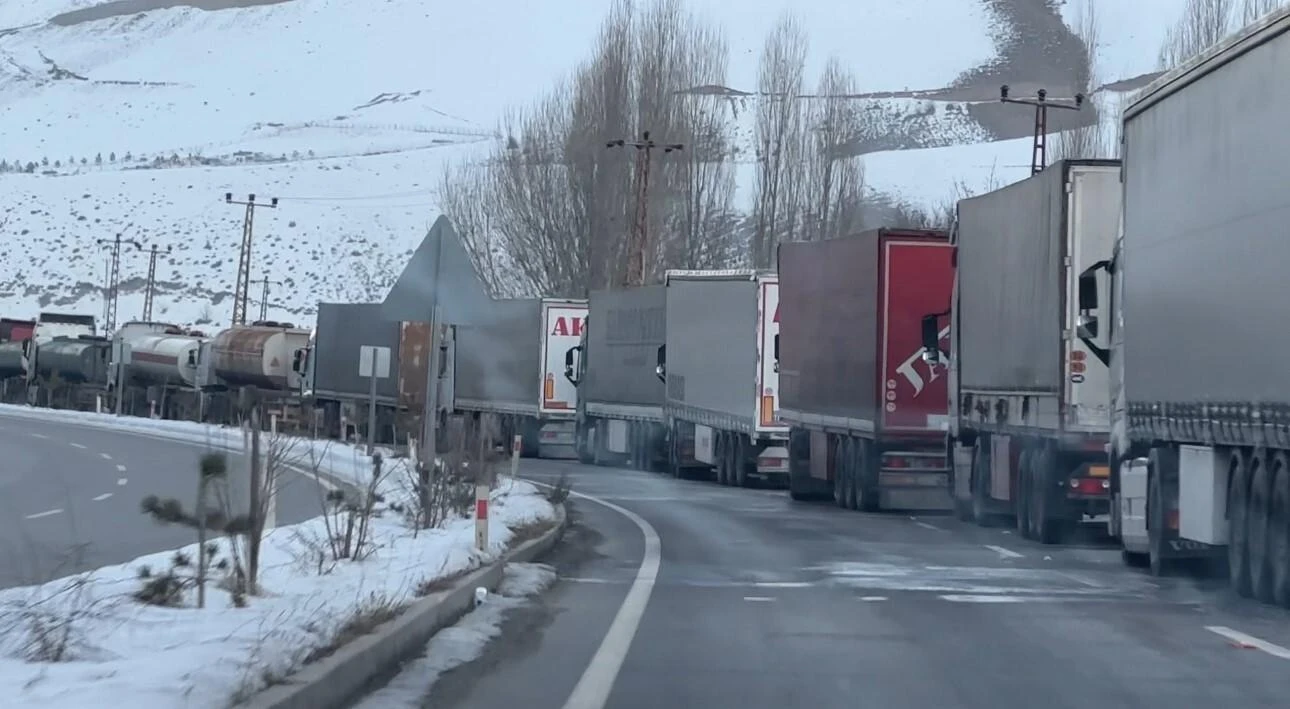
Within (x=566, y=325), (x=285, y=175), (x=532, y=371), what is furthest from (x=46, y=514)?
(x=285, y=175)

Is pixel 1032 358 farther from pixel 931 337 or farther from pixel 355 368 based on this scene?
pixel 355 368

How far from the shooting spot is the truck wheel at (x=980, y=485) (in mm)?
22891

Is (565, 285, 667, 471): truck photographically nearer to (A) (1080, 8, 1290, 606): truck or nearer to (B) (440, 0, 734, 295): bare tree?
(B) (440, 0, 734, 295): bare tree

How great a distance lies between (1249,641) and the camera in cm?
1147

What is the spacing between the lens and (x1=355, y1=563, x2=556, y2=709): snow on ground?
29.1ft

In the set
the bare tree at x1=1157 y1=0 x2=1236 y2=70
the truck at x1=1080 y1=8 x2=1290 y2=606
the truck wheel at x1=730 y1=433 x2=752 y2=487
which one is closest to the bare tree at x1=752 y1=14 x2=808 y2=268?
the bare tree at x1=1157 y1=0 x2=1236 y2=70

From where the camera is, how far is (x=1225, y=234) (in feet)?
45.9

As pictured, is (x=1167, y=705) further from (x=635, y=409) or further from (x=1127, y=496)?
(x=635, y=409)

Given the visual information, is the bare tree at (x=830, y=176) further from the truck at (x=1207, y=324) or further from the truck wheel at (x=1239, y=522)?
the truck wheel at (x=1239, y=522)

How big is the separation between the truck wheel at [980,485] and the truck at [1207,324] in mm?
5095

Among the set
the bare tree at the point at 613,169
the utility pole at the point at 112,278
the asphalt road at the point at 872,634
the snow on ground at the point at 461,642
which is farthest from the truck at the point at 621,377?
the utility pole at the point at 112,278

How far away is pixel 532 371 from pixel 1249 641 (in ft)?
109

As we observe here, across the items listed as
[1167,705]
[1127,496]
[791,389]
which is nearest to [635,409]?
[791,389]

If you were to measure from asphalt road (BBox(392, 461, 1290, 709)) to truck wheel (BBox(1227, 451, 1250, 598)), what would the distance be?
188mm
